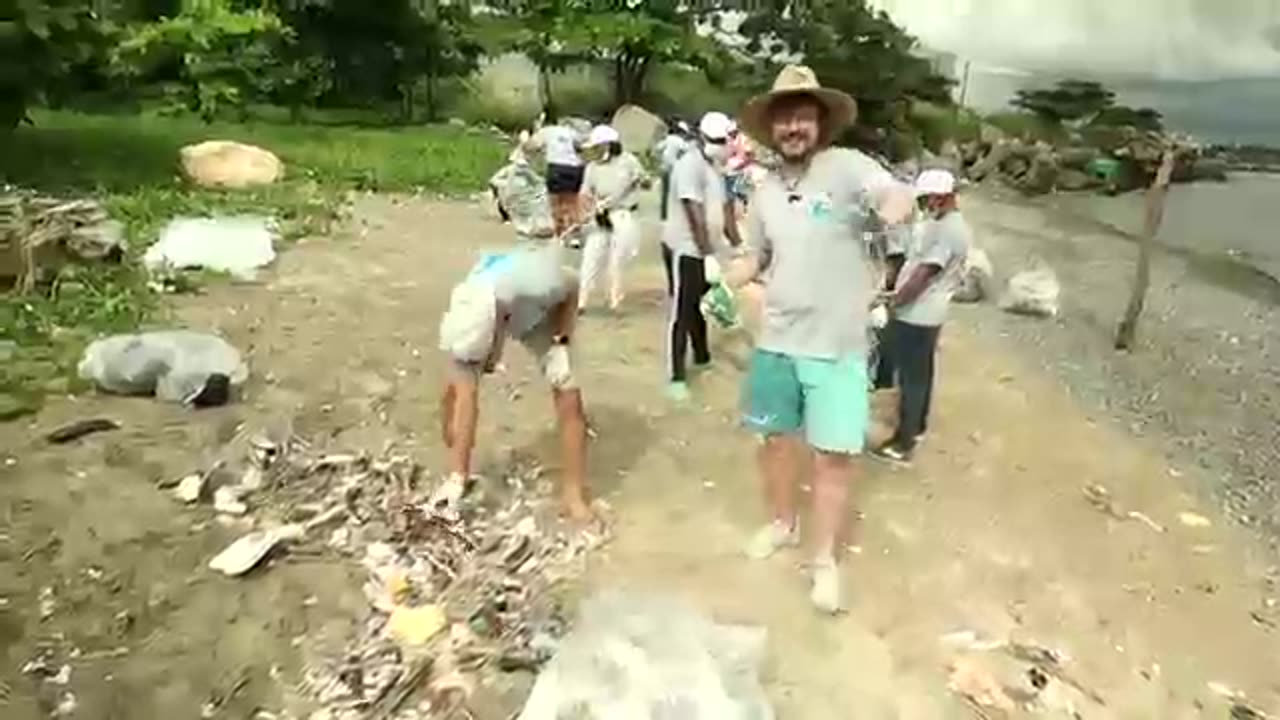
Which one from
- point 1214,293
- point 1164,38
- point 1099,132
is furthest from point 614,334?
point 1164,38

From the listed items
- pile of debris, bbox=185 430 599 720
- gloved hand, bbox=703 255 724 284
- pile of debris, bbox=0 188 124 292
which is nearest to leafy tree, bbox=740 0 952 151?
pile of debris, bbox=0 188 124 292

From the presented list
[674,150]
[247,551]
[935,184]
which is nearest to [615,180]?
[674,150]

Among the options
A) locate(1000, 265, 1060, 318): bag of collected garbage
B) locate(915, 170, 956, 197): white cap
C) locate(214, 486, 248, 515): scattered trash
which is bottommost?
locate(1000, 265, 1060, 318): bag of collected garbage

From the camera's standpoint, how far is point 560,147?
30.8ft

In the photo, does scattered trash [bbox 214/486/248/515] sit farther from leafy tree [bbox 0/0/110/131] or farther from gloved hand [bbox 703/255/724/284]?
leafy tree [bbox 0/0/110/131]

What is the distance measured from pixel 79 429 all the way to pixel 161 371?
690 mm

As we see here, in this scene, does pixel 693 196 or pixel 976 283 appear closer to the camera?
pixel 693 196

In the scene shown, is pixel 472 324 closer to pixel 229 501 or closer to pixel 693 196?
pixel 229 501

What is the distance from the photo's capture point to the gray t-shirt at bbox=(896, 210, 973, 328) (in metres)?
7.12

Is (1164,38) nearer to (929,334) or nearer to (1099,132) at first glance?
(1099,132)

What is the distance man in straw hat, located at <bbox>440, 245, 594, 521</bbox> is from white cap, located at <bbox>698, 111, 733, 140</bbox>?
131 inches

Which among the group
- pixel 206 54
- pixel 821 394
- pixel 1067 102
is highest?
pixel 821 394

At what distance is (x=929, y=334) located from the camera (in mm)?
7344

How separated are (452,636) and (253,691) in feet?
2.21
